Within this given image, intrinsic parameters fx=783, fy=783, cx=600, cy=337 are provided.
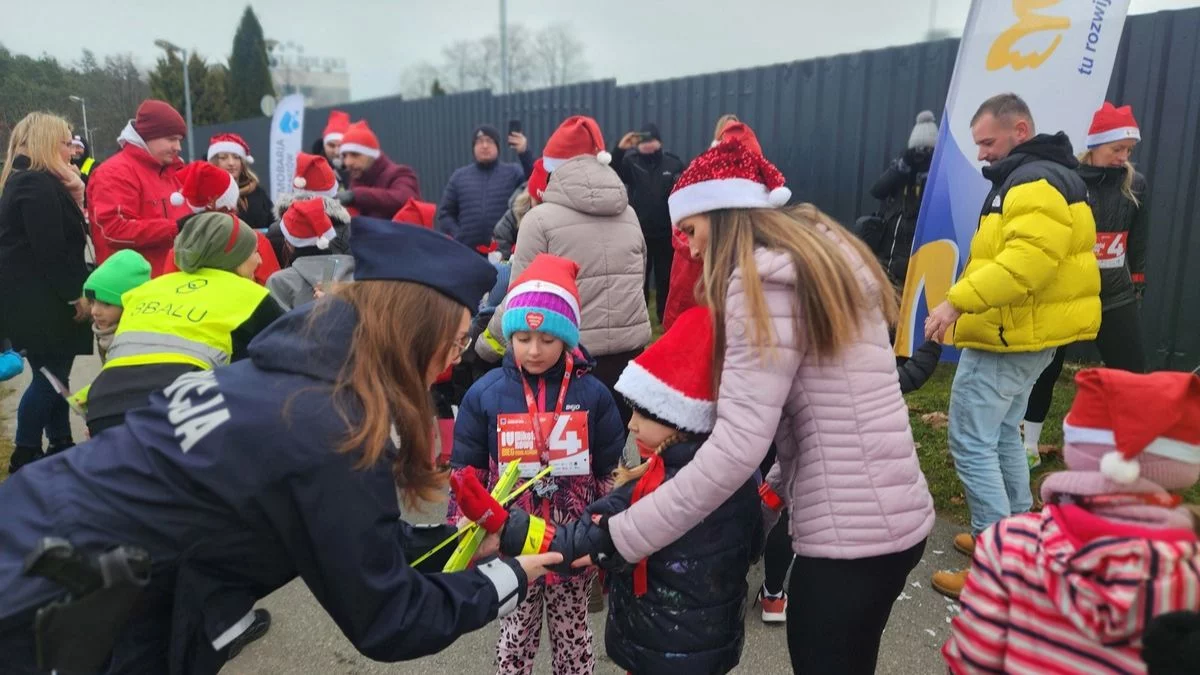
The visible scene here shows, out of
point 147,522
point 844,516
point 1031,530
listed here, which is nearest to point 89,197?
point 147,522

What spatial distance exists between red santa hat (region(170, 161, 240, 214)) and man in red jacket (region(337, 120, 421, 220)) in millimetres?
A: 1372

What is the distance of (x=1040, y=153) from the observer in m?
3.16

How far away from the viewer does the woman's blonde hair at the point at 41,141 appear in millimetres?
4281

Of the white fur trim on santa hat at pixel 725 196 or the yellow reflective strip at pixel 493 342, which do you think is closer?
the white fur trim on santa hat at pixel 725 196

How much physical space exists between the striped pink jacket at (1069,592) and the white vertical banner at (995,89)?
3.15 metres

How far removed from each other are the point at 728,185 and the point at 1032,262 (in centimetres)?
170

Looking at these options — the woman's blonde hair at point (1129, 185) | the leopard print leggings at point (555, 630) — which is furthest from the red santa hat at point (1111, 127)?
the leopard print leggings at point (555, 630)

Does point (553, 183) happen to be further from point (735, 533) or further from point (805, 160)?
point (805, 160)

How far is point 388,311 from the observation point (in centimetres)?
162

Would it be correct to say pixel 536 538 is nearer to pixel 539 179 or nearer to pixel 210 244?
pixel 210 244

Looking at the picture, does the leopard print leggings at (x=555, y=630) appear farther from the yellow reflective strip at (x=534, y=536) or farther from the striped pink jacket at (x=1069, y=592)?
the striped pink jacket at (x=1069, y=592)

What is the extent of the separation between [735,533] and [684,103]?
334 inches

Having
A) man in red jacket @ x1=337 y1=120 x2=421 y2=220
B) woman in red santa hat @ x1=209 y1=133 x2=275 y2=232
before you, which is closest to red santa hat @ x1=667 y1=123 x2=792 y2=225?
woman in red santa hat @ x1=209 y1=133 x2=275 y2=232

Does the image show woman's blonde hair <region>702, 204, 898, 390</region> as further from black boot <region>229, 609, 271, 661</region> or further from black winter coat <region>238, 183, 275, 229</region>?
black winter coat <region>238, 183, 275, 229</region>
